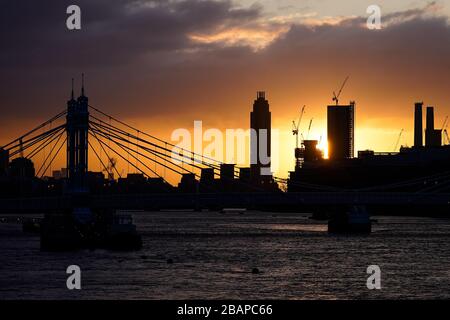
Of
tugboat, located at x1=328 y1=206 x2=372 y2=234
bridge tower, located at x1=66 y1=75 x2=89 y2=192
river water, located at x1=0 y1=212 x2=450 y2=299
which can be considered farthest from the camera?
tugboat, located at x1=328 y1=206 x2=372 y2=234

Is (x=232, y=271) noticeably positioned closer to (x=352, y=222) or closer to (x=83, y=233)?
(x=83, y=233)

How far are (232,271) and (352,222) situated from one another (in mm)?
78835

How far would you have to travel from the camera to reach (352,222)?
515ft

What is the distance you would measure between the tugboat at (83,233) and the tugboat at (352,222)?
53.8m

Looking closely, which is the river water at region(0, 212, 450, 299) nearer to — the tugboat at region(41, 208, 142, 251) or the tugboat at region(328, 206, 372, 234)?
the tugboat at region(41, 208, 142, 251)

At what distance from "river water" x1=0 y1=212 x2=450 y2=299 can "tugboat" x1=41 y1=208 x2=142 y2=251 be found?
1.93m

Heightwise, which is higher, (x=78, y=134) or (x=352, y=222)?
(x=78, y=134)

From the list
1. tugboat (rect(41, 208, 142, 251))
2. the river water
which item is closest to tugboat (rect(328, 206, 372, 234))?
the river water

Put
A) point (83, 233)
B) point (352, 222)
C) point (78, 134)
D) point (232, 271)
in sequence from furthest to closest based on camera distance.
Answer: point (352, 222), point (78, 134), point (83, 233), point (232, 271)

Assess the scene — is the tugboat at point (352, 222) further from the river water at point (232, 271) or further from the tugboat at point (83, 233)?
the tugboat at point (83, 233)

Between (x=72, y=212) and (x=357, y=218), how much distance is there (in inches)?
2380

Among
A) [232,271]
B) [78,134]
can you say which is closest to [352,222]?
[78,134]

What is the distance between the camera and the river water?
62875 millimetres
